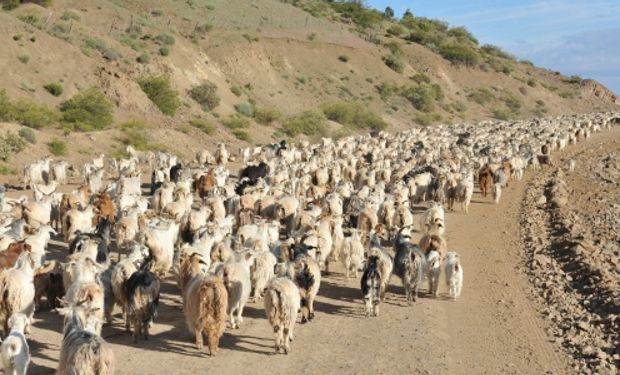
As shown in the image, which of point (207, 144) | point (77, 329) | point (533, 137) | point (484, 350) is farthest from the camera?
point (533, 137)

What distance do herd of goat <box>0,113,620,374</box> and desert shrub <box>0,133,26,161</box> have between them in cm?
247

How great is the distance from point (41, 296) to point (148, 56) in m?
36.1

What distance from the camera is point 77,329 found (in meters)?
8.04

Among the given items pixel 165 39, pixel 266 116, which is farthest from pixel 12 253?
pixel 165 39

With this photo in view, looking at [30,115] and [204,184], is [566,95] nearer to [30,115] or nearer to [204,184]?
[30,115]

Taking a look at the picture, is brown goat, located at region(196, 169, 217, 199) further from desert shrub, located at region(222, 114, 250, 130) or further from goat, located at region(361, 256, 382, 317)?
desert shrub, located at region(222, 114, 250, 130)

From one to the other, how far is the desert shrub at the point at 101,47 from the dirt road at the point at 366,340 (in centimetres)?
3221

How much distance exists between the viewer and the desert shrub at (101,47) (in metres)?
42.8

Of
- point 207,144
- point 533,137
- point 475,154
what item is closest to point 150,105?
point 207,144

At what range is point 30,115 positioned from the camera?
31.2 metres

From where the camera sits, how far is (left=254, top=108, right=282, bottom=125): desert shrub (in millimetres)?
45594

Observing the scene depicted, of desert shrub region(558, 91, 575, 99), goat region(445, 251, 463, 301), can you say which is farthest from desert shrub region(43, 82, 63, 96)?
desert shrub region(558, 91, 575, 99)

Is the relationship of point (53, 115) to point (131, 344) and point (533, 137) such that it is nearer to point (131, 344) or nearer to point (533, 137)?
point (131, 344)

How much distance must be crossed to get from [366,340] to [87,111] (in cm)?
2688
